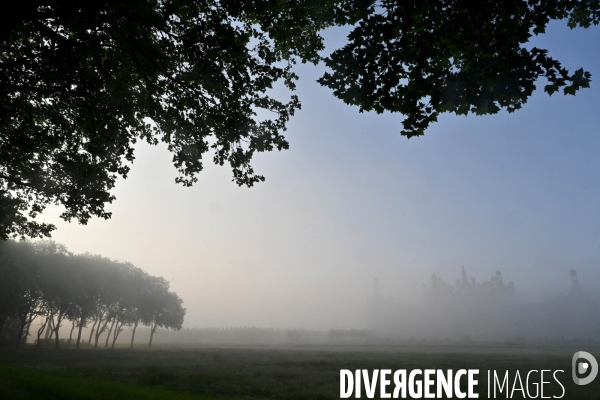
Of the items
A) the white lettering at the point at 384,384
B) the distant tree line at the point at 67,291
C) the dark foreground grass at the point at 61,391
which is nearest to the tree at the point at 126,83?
the dark foreground grass at the point at 61,391

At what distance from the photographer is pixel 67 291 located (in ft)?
176

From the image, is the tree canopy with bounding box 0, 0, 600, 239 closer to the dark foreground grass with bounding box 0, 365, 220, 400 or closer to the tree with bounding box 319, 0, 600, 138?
the tree with bounding box 319, 0, 600, 138

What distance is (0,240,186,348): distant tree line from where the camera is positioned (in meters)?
47.6

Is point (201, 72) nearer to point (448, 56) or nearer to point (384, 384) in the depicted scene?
point (448, 56)

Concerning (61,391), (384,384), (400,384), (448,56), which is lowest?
(384,384)

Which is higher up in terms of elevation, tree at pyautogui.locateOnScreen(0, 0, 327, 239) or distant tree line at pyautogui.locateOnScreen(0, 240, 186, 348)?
tree at pyautogui.locateOnScreen(0, 0, 327, 239)

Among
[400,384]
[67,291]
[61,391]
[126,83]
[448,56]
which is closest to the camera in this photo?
[448,56]

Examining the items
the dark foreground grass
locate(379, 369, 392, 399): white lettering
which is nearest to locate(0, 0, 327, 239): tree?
the dark foreground grass

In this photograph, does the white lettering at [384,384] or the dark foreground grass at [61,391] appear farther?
the white lettering at [384,384]

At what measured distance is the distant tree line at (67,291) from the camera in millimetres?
47562

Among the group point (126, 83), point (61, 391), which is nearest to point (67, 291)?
point (61, 391)

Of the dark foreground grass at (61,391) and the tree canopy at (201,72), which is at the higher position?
the tree canopy at (201,72)

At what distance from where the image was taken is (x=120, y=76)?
38.2ft

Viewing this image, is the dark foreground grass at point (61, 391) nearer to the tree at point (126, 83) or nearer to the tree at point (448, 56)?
the tree at point (126, 83)
